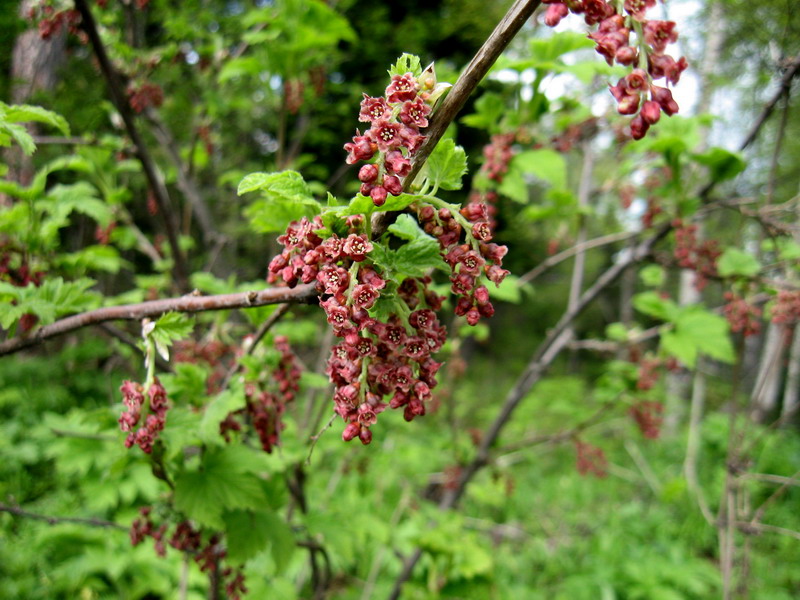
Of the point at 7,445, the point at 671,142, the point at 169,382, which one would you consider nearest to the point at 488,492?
the point at 671,142

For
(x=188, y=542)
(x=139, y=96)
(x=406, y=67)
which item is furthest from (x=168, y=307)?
(x=139, y=96)

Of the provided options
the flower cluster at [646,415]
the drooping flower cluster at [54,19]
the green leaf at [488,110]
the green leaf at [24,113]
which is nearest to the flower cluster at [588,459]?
the flower cluster at [646,415]

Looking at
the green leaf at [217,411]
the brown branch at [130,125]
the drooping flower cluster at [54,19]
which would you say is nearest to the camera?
the green leaf at [217,411]

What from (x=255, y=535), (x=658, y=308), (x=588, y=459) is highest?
(x=658, y=308)

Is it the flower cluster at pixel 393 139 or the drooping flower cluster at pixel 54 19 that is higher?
the drooping flower cluster at pixel 54 19

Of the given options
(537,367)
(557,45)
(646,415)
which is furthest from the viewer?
(646,415)

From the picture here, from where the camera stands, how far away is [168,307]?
1.10m

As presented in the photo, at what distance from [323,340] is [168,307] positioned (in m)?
3.39

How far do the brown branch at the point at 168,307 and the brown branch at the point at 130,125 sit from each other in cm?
108

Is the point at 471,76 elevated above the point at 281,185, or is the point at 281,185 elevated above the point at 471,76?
the point at 471,76

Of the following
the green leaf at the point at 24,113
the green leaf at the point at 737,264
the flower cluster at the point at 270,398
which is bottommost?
the flower cluster at the point at 270,398

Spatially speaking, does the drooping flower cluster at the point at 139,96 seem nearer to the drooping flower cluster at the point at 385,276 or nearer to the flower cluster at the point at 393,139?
the drooping flower cluster at the point at 385,276

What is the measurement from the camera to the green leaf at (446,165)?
93 cm

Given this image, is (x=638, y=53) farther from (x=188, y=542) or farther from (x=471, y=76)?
(x=188, y=542)
